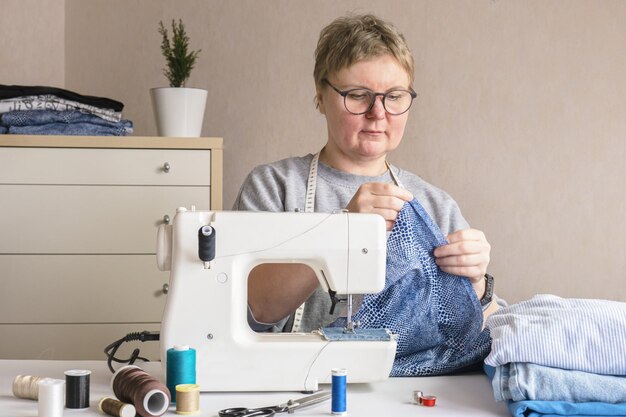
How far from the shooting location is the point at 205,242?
134cm

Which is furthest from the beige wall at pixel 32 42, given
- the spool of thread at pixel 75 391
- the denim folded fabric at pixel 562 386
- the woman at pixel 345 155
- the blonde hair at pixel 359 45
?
the denim folded fabric at pixel 562 386

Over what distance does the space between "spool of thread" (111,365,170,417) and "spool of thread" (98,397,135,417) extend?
0.01 m

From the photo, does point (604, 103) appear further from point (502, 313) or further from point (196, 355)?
point (196, 355)

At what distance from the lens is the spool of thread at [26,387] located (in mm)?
1302

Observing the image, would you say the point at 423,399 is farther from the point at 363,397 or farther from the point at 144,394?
the point at 144,394

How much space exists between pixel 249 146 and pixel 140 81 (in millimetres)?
475

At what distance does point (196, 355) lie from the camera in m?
1.36

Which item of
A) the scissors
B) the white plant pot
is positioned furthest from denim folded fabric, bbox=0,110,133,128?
the scissors

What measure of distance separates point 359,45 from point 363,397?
902 millimetres

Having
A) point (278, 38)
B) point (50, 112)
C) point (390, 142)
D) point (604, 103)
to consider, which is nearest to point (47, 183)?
point (50, 112)

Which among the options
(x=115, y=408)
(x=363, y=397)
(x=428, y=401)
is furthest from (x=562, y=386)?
Result: (x=115, y=408)

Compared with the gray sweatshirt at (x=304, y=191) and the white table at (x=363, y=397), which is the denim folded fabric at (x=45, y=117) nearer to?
the gray sweatshirt at (x=304, y=191)

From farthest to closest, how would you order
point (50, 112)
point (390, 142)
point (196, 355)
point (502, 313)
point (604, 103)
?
point (604, 103) < point (50, 112) < point (390, 142) < point (502, 313) < point (196, 355)

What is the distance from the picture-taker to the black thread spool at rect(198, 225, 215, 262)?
1344mm
